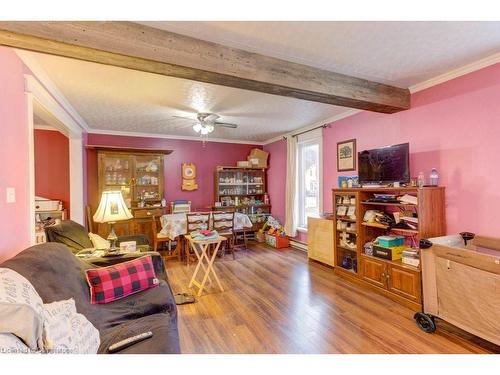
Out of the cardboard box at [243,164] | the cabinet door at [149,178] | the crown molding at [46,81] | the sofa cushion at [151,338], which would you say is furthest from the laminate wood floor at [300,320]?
the cardboard box at [243,164]

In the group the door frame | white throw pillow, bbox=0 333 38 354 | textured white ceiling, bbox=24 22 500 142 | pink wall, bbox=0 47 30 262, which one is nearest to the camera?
white throw pillow, bbox=0 333 38 354

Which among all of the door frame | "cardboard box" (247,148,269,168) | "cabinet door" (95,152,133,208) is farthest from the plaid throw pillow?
"cardboard box" (247,148,269,168)

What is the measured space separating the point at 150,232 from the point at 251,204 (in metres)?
2.37

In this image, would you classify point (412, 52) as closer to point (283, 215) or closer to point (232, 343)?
point (232, 343)

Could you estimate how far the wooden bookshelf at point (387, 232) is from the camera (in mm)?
2592

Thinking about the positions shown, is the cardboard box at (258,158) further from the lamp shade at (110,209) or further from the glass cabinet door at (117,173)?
the lamp shade at (110,209)

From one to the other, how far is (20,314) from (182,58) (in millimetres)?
1757

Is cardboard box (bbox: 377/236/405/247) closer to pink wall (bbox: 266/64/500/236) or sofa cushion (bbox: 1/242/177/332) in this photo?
pink wall (bbox: 266/64/500/236)

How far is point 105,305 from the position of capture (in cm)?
178

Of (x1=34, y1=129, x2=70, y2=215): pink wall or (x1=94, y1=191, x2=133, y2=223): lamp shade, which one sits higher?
(x1=34, y1=129, x2=70, y2=215): pink wall

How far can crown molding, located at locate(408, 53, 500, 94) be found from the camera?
88.7 inches

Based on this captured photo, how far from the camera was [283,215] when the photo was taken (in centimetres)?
570

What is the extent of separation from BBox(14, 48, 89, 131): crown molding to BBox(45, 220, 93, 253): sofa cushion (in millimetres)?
1494

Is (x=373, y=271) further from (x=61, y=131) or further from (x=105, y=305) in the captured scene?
(x=61, y=131)
